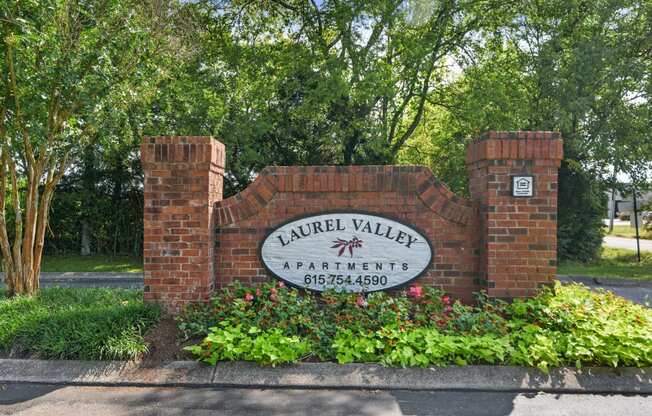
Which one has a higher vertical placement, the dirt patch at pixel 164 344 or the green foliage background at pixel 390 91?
the green foliage background at pixel 390 91

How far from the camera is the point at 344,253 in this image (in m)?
5.43

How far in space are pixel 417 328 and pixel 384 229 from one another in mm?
1203

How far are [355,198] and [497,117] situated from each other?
9.55 m

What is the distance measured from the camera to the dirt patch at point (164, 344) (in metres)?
4.34

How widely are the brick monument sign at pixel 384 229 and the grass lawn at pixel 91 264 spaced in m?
8.46

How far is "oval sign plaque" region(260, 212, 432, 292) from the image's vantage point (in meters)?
5.38

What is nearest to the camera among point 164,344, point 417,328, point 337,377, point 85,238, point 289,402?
point 289,402

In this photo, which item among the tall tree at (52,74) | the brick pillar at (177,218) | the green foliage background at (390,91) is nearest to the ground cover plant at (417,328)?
the brick pillar at (177,218)

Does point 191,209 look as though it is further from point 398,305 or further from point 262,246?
point 398,305

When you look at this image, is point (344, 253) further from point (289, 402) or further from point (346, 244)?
point (289, 402)

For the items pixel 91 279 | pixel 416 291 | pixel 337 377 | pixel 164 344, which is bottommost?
pixel 91 279

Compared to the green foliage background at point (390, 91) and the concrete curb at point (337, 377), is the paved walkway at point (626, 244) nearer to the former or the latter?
the green foliage background at point (390, 91)

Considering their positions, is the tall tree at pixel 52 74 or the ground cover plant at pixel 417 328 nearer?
the ground cover plant at pixel 417 328

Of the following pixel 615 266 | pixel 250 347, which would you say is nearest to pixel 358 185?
pixel 250 347
